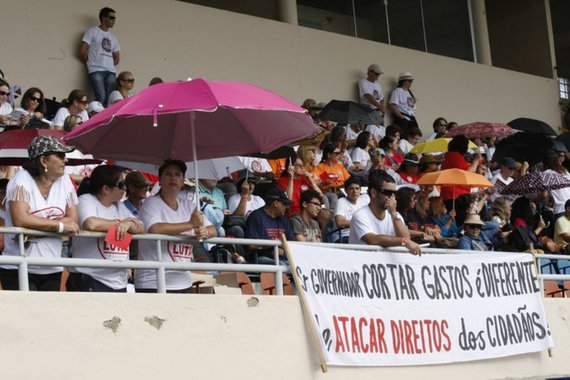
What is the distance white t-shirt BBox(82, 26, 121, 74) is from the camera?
15289 millimetres

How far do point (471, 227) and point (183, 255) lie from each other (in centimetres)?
457

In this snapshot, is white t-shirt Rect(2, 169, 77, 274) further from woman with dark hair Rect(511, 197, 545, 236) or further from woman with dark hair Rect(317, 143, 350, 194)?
woman with dark hair Rect(511, 197, 545, 236)

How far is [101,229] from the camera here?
763cm

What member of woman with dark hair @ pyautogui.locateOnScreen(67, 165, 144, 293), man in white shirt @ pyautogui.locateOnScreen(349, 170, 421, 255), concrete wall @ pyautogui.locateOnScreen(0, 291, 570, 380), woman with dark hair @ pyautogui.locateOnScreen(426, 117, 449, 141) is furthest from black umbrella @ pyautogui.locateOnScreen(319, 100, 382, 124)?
woman with dark hair @ pyautogui.locateOnScreen(67, 165, 144, 293)

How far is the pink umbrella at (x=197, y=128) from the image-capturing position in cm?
807

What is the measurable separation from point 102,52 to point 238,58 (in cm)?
314

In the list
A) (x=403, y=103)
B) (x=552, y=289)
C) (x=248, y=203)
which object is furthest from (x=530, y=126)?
(x=248, y=203)

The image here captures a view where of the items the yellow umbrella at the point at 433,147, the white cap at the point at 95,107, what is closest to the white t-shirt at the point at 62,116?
the white cap at the point at 95,107

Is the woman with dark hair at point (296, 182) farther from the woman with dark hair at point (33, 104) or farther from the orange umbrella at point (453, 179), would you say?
the woman with dark hair at point (33, 104)

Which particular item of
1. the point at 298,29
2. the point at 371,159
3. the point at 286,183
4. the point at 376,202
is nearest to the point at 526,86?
the point at 298,29

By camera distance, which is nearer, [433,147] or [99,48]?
[99,48]

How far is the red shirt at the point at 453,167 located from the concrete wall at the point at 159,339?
5.21 m

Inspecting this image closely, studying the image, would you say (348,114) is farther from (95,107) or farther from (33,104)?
(33,104)

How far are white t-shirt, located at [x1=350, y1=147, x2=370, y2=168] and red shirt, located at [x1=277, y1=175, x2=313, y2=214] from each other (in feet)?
9.09
